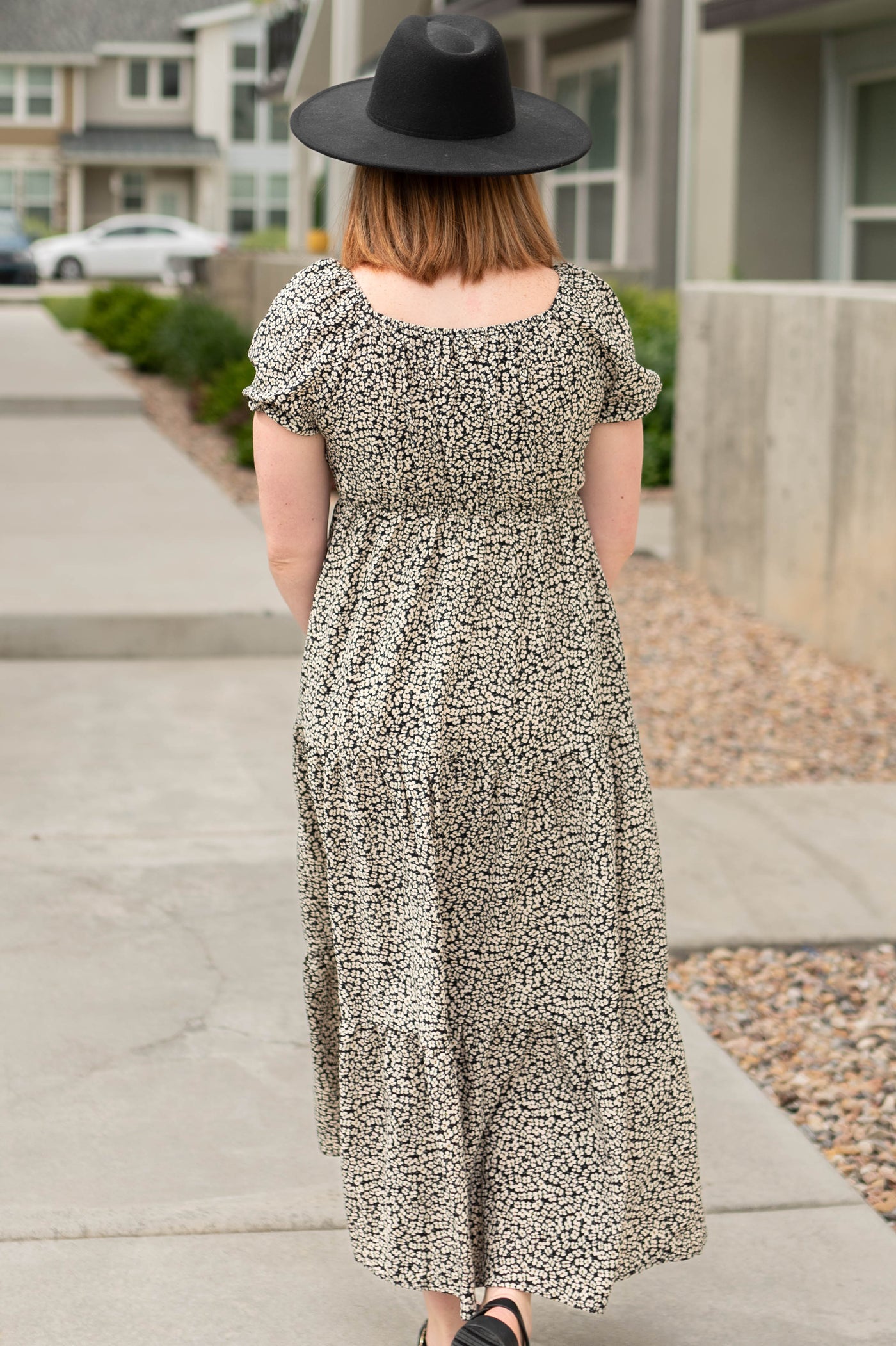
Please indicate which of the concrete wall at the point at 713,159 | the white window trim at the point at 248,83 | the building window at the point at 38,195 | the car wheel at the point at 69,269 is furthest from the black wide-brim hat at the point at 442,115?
the building window at the point at 38,195

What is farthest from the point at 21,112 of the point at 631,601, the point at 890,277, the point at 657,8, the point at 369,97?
the point at 369,97

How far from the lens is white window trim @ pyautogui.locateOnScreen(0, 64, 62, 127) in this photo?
5291 centimetres

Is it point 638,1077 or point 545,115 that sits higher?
point 545,115

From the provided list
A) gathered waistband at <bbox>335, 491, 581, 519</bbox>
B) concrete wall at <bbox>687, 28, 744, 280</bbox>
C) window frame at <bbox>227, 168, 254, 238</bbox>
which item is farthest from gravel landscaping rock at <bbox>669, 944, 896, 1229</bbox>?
window frame at <bbox>227, 168, 254, 238</bbox>

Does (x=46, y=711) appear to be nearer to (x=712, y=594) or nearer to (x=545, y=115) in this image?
(x=712, y=594)

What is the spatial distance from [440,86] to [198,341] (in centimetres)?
1508

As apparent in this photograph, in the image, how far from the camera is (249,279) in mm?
19234

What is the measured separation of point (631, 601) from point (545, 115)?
6.29 m

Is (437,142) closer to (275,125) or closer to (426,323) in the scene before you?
(426,323)

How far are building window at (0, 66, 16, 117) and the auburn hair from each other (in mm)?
55079

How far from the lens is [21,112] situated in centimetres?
5334

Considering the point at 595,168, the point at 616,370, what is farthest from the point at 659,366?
the point at 616,370

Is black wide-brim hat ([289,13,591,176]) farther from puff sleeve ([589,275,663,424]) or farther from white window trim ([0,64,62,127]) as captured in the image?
white window trim ([0,64,62,127])

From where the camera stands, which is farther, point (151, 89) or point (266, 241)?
point (151, 89)
